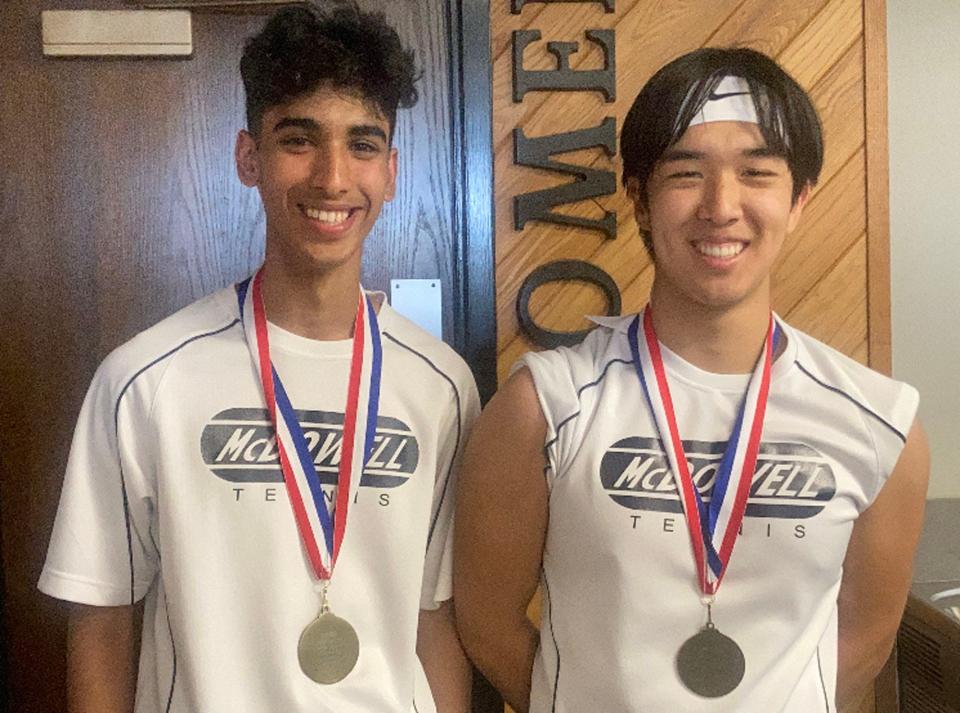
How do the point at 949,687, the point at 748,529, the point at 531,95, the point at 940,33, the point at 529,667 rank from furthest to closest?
the point at 940,33 < the point at 531,95 < the point at 949,687 < the point at 529,667 < the point at 748,529

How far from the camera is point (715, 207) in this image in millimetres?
1071

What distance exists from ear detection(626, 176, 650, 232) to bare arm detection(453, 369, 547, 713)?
27 centimetres

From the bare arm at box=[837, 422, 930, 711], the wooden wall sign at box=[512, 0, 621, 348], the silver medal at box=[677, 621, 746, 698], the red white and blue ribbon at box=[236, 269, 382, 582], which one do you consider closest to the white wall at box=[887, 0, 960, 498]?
the wooden wall sign at box=[512, 0, 621, 348]

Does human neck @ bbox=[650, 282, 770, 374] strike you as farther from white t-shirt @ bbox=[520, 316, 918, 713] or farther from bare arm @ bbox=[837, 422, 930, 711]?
bare arm @ bbox=[837, 422, 930, 711]

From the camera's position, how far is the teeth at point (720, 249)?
1.08 meters

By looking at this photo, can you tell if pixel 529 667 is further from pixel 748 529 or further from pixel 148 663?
pixel 148 663

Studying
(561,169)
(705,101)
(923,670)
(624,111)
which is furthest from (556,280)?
(923,670)

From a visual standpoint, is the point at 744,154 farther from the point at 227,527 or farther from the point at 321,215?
the point at 227,527

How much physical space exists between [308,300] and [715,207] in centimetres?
57

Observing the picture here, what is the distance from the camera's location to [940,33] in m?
1.88

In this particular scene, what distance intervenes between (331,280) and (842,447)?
2.39 feet

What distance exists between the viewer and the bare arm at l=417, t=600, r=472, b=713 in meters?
1.27

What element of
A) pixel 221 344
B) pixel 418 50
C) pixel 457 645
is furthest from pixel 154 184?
pixel 457 645

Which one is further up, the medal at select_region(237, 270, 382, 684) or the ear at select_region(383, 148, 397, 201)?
the ear at select_region(383, 148, 397, 201)
